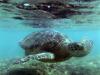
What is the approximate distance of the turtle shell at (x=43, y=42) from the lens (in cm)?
967

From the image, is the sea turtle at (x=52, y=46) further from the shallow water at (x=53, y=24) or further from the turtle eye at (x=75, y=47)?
the shallow water at (x=53, y=24)

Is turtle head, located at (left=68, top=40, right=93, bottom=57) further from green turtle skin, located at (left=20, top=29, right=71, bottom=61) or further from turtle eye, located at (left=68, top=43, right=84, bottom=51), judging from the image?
green turtle skin, located at (left=20, top=29, right=71, bottom=61)

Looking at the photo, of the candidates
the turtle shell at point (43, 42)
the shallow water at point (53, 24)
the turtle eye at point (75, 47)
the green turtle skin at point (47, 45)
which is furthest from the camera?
the shallow water at point (53, 24)

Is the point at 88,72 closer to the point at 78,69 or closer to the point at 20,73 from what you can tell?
the point at 78,69

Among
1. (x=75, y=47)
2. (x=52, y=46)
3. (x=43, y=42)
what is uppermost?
(x=75, y=47)

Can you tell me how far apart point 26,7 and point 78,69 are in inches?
184

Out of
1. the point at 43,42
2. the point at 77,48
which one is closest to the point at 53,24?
the point at 43,42

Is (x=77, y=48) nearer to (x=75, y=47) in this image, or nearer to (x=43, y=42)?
(x=75, y=47)

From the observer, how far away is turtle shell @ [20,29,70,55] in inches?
381

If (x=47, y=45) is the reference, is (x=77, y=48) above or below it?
above

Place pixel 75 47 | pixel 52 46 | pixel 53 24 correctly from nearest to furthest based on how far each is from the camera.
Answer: pixel 75 47 → pixel 52 46 → pixel 53 24

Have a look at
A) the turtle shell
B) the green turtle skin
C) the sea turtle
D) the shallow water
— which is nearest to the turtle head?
the sea turtle

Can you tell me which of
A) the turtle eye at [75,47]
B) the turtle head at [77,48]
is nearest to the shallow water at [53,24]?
the turtle head at [77,48]

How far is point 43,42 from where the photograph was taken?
975 centimetres
